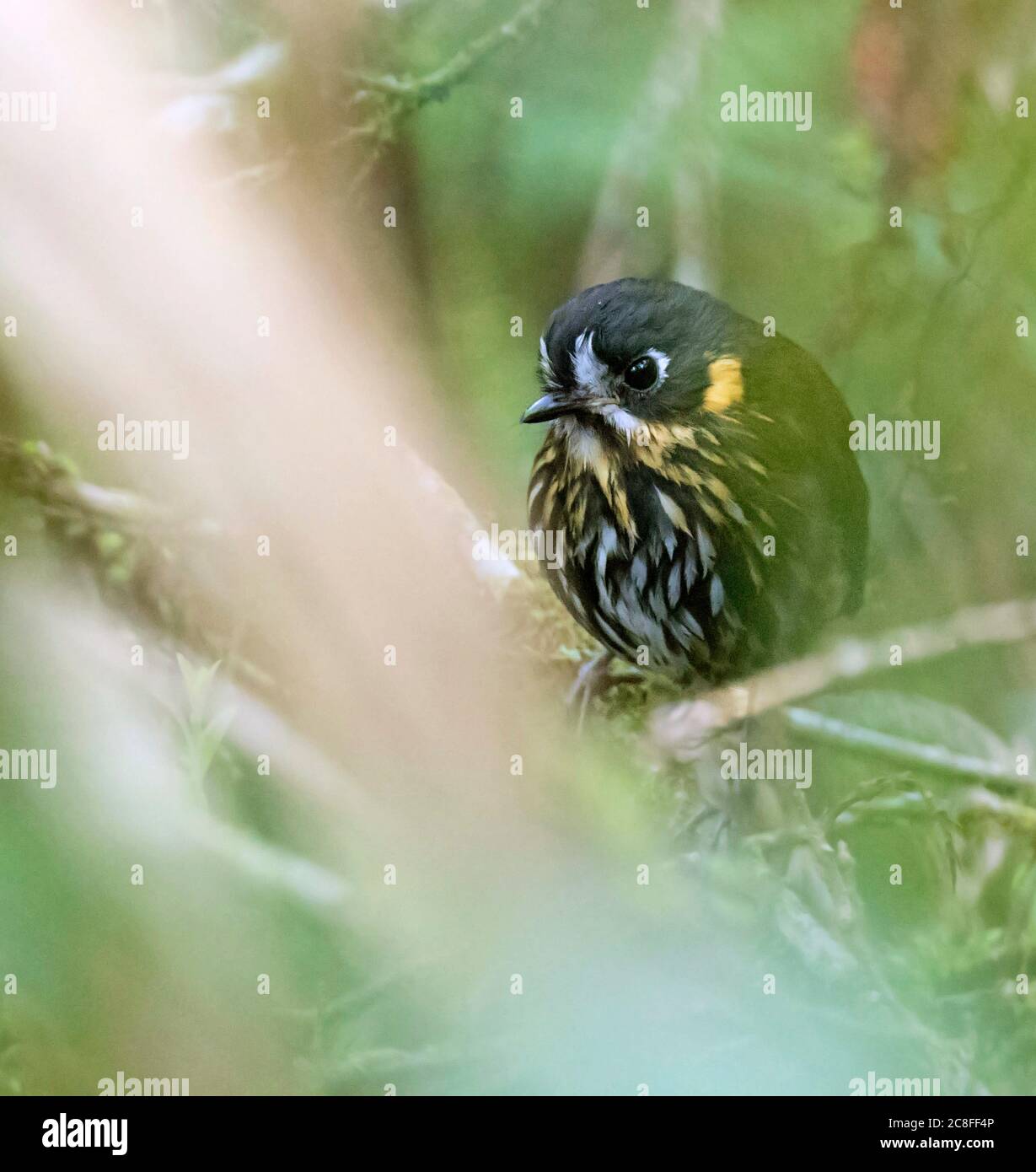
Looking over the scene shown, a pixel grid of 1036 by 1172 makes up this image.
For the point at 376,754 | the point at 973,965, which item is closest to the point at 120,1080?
the point at 376,754

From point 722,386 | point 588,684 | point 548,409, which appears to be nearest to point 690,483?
point 722,386

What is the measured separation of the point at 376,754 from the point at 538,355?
762 millimetres

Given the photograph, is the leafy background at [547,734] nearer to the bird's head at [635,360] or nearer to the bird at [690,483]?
the bird at [690,483]

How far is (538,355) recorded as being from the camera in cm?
175

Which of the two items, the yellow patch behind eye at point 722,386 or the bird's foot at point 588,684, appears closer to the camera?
the yellow patch behind eye at point 722,386

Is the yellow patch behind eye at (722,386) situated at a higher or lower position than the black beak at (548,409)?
higher

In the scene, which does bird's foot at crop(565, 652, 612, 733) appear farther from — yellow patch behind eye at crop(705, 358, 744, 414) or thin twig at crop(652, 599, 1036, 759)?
yellow patch behind eye at crop(705, 358, 744, 414)

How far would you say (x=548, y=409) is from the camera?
5.52 feet

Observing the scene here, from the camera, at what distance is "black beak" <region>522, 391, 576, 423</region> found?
168 centimetres

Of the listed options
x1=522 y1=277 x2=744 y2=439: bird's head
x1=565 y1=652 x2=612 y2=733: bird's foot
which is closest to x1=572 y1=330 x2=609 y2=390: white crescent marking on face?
x1=522 y1=277 x2=744 y2=439: bird's head

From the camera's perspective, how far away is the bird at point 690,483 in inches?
67.0

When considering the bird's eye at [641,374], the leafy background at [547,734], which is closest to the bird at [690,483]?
the bird's eye at [641,374]

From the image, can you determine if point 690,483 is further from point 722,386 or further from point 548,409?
point 548,409
